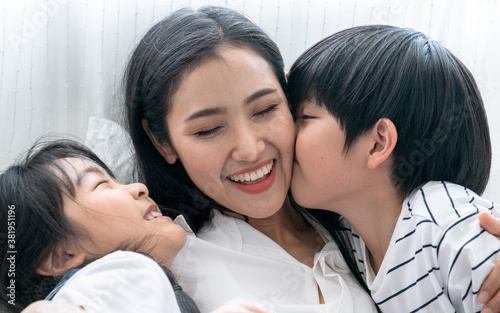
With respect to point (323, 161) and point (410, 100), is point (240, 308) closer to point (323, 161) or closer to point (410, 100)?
point (323, 161)

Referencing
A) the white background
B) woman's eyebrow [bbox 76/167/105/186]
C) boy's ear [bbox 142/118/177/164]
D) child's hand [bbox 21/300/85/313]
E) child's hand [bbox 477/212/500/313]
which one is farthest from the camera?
the white background

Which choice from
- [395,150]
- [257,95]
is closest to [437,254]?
[395,150]

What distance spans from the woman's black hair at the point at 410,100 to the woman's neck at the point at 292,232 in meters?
0.26

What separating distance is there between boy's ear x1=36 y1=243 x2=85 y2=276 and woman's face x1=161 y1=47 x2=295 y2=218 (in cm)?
30

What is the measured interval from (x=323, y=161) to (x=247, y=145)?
18 centimetres

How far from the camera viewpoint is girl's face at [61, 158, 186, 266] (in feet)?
3.45

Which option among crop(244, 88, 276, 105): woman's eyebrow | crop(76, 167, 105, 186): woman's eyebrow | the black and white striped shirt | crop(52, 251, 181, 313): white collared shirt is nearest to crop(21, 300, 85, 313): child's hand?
crop(52, 251, 181, 313): white collared shirt

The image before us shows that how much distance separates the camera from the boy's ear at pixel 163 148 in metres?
1.23

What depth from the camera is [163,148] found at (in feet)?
4.07

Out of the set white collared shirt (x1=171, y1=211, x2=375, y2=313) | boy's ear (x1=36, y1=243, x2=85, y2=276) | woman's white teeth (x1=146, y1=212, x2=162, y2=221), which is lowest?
white collared shirt (x1=171, y1=211, x2=375, y2=313)

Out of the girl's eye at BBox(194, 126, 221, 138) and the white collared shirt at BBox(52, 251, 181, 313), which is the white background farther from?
the white collared shirt at BBox(52, 251, 181, 313)

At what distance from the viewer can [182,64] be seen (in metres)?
1.12

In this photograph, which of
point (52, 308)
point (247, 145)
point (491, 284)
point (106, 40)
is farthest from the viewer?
point (106, 40)

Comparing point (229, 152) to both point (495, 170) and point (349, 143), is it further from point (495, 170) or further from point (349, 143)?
point (495, 170)
